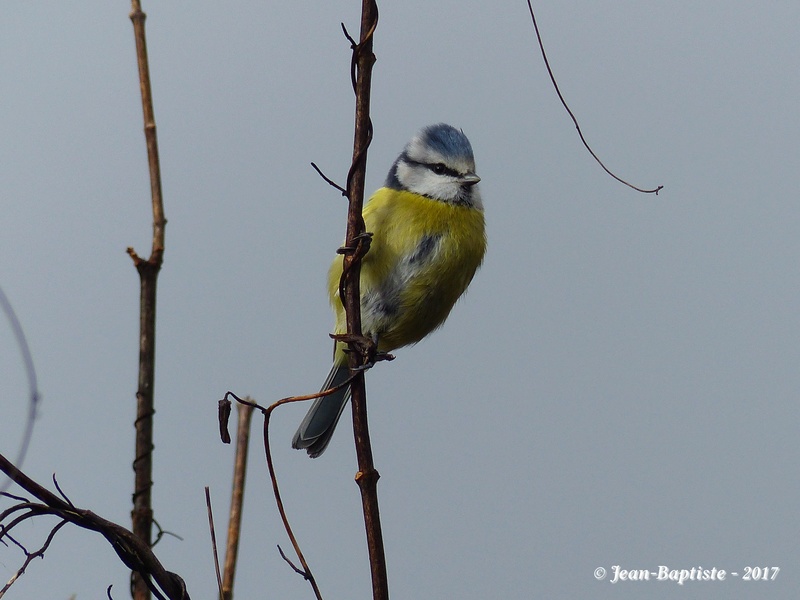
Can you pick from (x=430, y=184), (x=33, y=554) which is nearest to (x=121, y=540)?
(x=33, y=554)

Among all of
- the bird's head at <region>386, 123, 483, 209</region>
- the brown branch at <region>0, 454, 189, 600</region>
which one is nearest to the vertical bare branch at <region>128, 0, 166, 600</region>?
the brown branch at <region>0, 454, 189, 600</region>

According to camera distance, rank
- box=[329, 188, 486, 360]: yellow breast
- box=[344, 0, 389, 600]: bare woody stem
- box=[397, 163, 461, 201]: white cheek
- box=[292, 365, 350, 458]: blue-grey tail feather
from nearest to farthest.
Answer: box=[344, 0, 389, 600]: bare woody stem → box=[329, 188, 486, 360]: yellow breast → box=[397, 163, 461, 201]: white cheek → box=[292, 365, 350, 458]: blue-grey tail feather

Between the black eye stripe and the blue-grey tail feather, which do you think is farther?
the blue-grey tail feather

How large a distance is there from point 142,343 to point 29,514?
463mm

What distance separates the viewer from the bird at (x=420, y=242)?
7.36 ft

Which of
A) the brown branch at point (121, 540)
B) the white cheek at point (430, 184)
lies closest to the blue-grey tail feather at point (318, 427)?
the white cheek at point (430, 184)

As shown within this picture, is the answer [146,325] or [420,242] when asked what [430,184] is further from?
[146,325]

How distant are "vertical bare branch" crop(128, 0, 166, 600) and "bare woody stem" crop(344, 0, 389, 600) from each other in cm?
35

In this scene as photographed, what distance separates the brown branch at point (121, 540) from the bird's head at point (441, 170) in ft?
4.98

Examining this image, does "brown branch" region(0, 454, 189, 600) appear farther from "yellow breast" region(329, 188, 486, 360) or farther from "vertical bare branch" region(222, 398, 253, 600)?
"yellow breast" region(329, 188, 486, 360)

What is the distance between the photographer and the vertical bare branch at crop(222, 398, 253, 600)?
1381mm

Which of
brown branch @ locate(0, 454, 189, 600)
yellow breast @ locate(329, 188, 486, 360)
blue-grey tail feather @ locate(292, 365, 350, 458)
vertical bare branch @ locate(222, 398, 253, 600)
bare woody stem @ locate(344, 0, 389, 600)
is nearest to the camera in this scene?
brown branch @ locate(0, 454, 189, 600)

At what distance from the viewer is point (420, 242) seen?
2.26 meters

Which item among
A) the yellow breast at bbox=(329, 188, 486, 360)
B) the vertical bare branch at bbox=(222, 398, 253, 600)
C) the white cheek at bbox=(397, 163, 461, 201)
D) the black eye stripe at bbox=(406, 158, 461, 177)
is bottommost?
the vertical bare branch at bbox=(222, 398, 253, 600)
